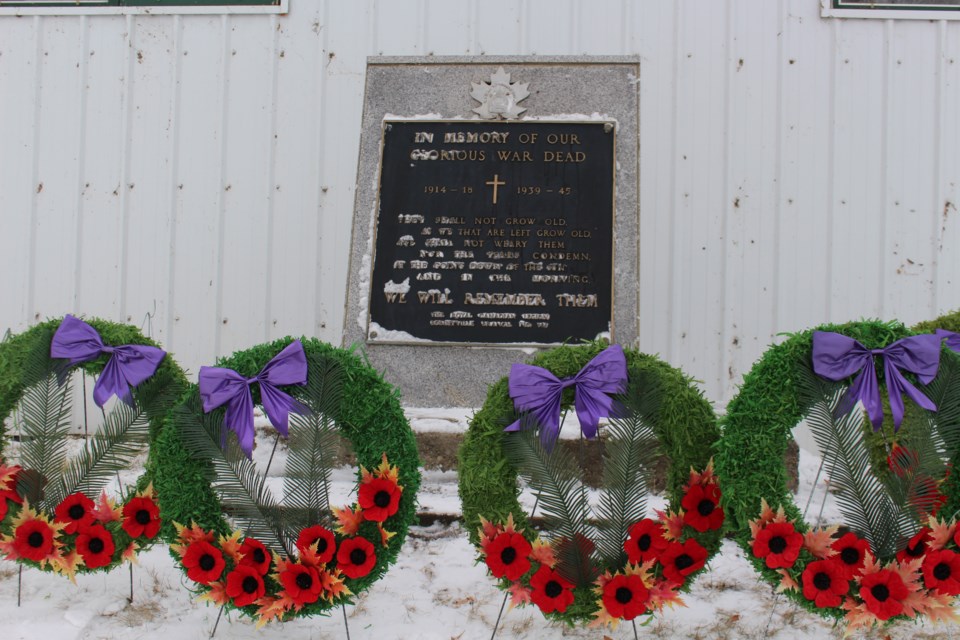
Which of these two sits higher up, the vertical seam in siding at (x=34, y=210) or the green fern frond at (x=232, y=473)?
the vertical seam in siding at (x=34, y=210)

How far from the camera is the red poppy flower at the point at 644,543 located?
6.27 feet

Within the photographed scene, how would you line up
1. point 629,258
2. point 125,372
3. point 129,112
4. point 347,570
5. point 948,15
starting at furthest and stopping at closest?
point 129,112, point 948,15, point 629,258, point 125,372, point 347,570

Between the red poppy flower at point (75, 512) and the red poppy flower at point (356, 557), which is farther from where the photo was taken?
the red poppy flower at point (75, 512)

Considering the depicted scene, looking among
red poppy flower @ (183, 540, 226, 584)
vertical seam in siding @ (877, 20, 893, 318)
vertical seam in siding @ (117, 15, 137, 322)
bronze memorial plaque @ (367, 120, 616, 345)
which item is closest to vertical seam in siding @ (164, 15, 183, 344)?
vertical seam in siding @ (117, 15, 137, 322)

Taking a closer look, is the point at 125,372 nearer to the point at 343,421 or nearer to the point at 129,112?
the point at 343,421

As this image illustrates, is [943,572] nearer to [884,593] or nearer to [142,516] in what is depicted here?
[884,593]

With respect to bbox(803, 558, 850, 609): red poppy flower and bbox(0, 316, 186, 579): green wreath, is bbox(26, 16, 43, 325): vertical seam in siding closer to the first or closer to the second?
bbox(0, 316, 186, 579): green wreath

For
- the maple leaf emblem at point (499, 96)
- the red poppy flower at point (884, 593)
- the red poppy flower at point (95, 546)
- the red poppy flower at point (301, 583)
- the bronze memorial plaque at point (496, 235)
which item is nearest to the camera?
the red poppy flower at point (884, 593)

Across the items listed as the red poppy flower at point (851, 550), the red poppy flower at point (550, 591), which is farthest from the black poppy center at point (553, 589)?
the red poppy flower at point (851, 550)

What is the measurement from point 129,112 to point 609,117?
11.7 ft

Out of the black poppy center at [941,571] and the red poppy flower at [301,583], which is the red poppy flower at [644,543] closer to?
the black poppy center at [941,571]

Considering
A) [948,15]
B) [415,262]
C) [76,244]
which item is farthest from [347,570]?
[948,15]

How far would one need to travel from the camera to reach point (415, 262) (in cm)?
352

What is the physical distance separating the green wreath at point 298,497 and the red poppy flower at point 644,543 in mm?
627
